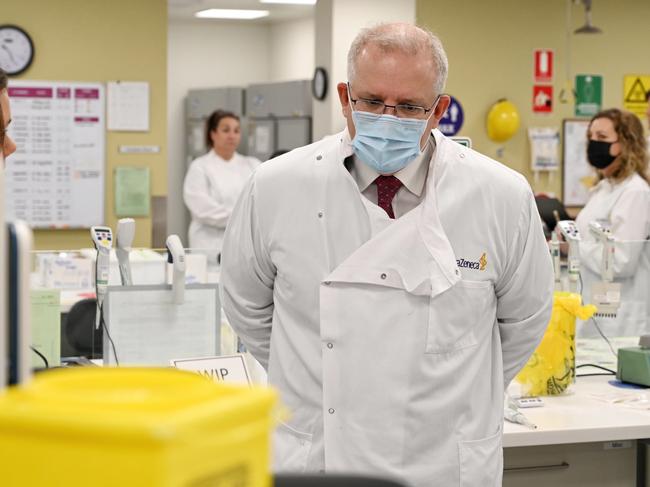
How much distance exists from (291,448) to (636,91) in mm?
6976

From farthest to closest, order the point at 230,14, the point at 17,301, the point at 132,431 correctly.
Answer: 1. the point at 230,14
2. the point at 17,301
3. the point at 132,431

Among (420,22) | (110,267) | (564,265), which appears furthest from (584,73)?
(110,267)

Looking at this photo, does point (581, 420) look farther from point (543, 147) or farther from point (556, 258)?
point (543, 147)

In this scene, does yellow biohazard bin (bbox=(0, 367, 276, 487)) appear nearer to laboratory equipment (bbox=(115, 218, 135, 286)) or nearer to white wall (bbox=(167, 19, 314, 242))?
laboratory equipment (bbox=(115, 218, 135, 286))

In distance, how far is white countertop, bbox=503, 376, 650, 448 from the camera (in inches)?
108

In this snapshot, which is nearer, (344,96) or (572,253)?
(344,96)

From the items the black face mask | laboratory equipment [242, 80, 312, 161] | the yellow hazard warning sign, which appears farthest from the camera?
laboratory equipment [242, 80, 312, 161]

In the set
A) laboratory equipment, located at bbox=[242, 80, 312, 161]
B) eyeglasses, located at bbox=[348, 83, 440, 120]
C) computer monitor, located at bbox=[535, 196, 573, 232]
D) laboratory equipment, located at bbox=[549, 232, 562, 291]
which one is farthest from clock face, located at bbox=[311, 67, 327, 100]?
eyeglasses, located at bbox=[348, 83, 440, 120]

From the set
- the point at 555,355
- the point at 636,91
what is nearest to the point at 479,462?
the point at 555,355

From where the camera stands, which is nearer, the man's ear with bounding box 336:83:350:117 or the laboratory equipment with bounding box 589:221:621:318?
the man's ear with bounding box 336:83:350:117

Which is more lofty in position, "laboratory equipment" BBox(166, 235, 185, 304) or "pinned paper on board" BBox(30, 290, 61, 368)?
"laboratory equipment" BBox(166, 235, 185, 304)

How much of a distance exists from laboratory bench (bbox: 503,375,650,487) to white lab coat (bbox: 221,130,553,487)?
687mm

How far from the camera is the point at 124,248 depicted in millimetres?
2945

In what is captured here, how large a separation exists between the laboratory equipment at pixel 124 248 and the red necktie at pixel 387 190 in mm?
1050
